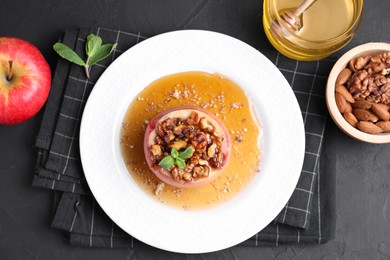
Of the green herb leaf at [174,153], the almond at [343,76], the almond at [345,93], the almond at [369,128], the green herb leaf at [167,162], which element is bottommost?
the green herb leaf at [167,162]

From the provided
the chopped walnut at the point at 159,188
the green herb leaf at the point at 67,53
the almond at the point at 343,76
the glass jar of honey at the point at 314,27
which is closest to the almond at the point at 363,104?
the almond at the point at 343,76

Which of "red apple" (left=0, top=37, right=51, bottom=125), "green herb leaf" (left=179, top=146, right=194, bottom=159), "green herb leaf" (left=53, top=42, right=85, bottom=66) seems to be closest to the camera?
"green herb leaf" (left=179, top=146, right=194, bottom=159)

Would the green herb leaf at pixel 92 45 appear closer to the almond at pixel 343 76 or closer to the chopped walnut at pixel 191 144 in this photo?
the chopped walnut at pixel 191 144

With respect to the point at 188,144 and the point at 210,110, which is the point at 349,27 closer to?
the point at 210,110

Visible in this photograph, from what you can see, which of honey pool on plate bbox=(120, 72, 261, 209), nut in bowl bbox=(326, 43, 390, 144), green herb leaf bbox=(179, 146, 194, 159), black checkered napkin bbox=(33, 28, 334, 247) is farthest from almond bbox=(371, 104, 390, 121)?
green herb leaf bbox=(179, 146, 194, 159)

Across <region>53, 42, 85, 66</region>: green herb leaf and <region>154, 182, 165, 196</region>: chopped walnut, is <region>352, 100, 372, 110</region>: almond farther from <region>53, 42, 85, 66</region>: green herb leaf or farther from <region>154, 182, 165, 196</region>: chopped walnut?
<region>53, 42, 85, 66</region>: green herb leaf
